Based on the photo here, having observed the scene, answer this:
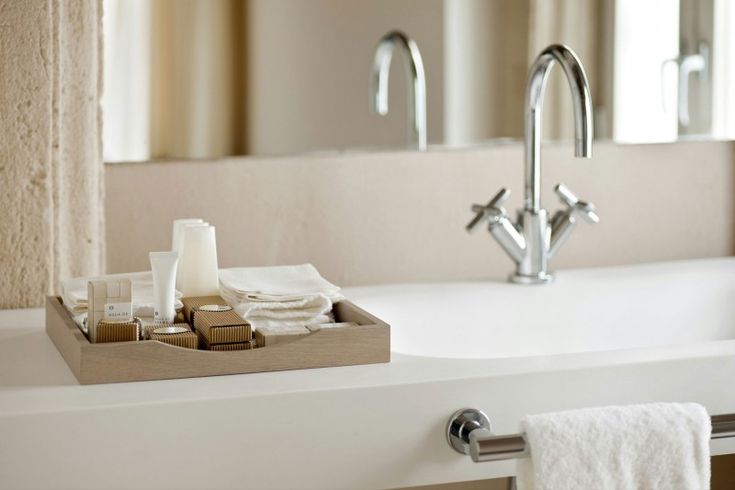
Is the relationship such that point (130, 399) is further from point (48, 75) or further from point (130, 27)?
point (130, 27)

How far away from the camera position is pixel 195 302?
1.36m

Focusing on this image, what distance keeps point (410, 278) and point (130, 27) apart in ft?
2.04

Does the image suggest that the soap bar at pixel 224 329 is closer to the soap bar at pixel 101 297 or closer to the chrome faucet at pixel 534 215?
the soap bar at pixel 101 297

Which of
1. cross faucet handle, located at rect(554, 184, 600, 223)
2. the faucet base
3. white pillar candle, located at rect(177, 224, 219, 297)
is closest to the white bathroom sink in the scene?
the faucet base

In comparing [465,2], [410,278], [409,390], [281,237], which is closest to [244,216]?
[281,237]

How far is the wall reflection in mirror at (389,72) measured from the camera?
5.48 feet

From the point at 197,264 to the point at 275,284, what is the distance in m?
0.11

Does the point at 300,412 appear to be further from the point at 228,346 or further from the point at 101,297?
the point at 101,297

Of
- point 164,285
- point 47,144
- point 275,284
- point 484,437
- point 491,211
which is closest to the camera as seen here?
point 484,437

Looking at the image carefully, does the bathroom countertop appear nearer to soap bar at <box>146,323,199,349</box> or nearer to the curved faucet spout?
soap bar at <box>146,323,199,349</box>

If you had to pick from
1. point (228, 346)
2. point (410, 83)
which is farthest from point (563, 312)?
point (228, 346)

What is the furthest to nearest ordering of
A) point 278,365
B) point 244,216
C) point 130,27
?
point 244,216
point 130,27
point 278,365

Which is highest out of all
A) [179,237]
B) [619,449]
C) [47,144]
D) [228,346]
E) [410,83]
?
[410,83]

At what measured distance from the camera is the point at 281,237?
177 cm
